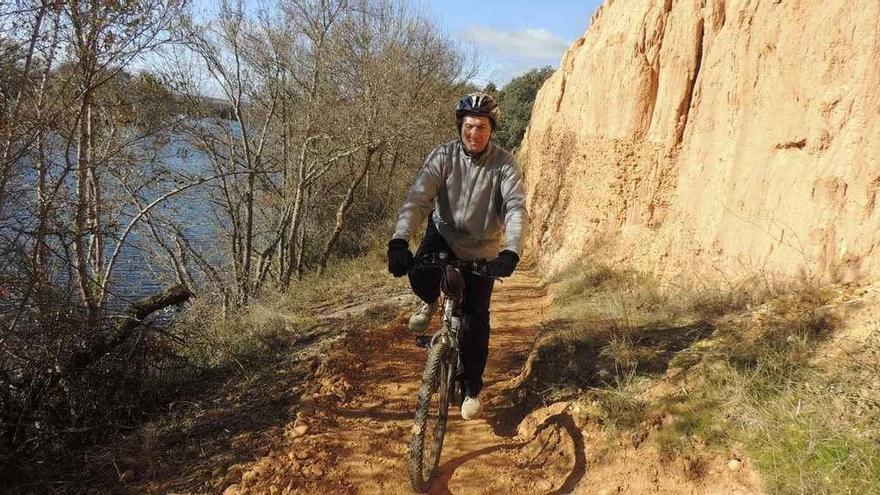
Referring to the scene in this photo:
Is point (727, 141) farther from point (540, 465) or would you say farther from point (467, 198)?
point (540, 465)

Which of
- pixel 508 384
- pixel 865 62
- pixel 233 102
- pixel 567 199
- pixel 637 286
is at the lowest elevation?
pixel 508 384

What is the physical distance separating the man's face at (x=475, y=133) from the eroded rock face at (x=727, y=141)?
2.89 meters

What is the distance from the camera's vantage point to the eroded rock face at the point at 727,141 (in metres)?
3.97

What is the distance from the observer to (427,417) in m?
2.89

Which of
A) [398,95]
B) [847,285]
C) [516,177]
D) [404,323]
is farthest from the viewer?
[398,95]

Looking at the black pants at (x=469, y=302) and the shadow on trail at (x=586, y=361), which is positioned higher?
the black pants at (x=469, y=302)

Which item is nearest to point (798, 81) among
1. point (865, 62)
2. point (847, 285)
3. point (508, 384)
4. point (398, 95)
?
point (865, 62)

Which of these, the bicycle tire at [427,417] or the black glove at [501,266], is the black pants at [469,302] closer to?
the bicycle tire at [427,417]

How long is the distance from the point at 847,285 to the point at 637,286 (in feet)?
7.68

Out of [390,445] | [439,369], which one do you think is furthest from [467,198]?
[390,445]

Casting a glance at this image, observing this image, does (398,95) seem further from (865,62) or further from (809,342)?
(809,342)

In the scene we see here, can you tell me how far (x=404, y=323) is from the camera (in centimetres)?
593

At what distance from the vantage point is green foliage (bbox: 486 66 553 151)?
80.7 ft

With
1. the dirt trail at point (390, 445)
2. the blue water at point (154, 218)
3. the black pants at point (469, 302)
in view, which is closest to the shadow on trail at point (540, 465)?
the dirt trail at point (390, 445)
